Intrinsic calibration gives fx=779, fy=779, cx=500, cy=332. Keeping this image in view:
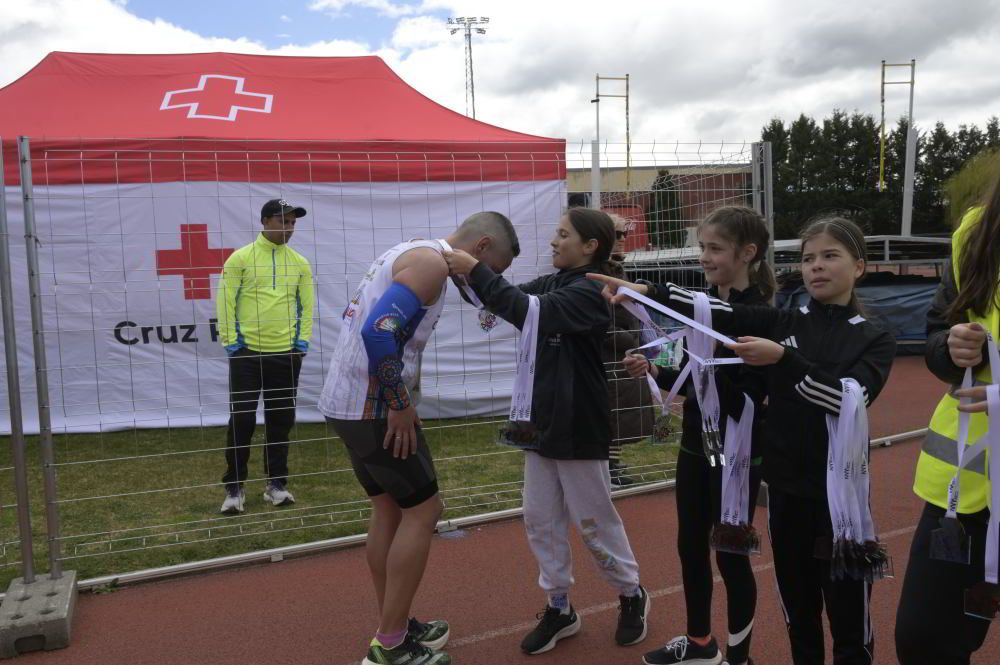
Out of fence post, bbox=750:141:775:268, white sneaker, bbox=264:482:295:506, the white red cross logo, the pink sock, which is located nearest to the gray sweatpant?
the pink sock

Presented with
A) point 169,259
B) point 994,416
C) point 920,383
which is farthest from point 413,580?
point 920,383

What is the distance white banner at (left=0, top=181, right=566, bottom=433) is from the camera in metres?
7.04

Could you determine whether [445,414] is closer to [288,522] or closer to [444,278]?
[288,522]

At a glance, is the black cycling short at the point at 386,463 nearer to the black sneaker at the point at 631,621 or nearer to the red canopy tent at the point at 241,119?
the black sneaker at the point at 631,621

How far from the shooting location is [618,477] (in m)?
5.76

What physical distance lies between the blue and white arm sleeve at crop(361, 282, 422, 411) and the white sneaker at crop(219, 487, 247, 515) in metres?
2.92

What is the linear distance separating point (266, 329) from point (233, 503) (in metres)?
1.21

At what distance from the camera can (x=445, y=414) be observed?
8477 mm

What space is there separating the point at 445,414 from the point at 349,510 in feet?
10.7

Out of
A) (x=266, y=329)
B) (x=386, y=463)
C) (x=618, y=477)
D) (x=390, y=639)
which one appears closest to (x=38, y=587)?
(x=390, y=639)

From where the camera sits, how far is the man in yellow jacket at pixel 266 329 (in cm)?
533

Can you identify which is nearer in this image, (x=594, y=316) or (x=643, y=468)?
(x=594, y=316)

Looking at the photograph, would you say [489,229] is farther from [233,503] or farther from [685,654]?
[233,503]

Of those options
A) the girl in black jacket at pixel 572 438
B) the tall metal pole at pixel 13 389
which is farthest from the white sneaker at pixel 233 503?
the girl in black jacket at pixel 572 438
